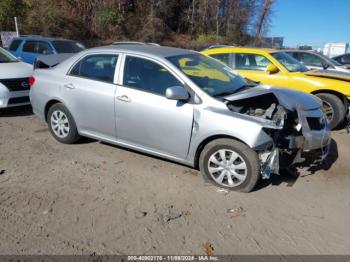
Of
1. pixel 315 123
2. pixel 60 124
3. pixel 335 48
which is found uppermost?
pixel 335 48

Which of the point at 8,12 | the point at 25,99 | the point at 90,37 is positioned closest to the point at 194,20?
the point at 90,37

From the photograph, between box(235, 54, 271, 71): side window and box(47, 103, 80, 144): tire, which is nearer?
box(47, 103, 80, 144): tire

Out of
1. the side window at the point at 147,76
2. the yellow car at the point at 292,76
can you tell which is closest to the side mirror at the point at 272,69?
the yellow car at the point at 292,76

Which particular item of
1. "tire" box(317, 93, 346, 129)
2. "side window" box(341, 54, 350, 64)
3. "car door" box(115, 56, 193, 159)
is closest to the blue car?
"car door" box(115, 56, 193, 159)

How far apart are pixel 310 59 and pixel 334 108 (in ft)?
15.0

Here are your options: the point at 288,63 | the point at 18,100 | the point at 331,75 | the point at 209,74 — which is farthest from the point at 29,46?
the point at 331,75

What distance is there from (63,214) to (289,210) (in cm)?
253

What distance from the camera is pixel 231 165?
4.15m

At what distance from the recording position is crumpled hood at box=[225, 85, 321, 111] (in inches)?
169

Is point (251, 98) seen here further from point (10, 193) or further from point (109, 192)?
point (10, 193)

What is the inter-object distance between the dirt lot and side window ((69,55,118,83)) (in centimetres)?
123

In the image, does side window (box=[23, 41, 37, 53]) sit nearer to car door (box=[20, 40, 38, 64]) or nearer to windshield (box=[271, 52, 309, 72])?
car door (box=[20, 40, 38, 64])

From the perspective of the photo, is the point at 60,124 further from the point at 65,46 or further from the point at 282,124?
the point at 65,46

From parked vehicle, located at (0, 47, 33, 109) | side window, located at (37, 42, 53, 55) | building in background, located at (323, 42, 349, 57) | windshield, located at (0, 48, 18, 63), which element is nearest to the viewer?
parked vehicle, located at (0, 47, 33, 109)
